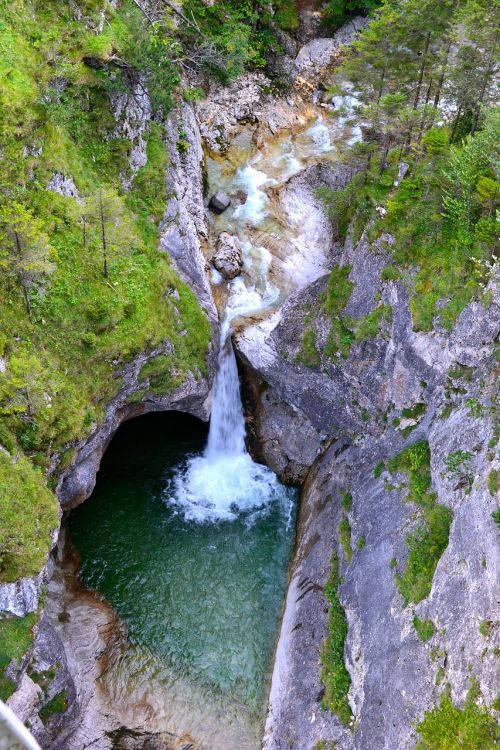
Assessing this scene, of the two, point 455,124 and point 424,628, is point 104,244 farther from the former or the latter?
point 424,628

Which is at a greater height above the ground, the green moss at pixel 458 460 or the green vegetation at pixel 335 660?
the green moss at pixel 458 460

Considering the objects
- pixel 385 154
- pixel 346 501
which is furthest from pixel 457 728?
pixel 385 154

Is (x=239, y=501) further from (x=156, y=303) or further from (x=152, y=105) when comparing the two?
(x=152, y=105)

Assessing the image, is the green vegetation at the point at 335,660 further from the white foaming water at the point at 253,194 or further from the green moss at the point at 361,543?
the white foaming water at the point at 253,194

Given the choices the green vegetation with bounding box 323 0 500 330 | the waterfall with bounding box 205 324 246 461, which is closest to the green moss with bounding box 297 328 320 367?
the waterfall with bounding box 205 324 246 461

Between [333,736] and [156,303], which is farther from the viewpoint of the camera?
[156,303]

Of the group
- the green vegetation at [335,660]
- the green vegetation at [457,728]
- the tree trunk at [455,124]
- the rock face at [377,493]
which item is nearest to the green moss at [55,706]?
the rock face at [377,493]

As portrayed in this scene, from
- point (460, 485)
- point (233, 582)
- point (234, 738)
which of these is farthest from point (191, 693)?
point (460, 485)
